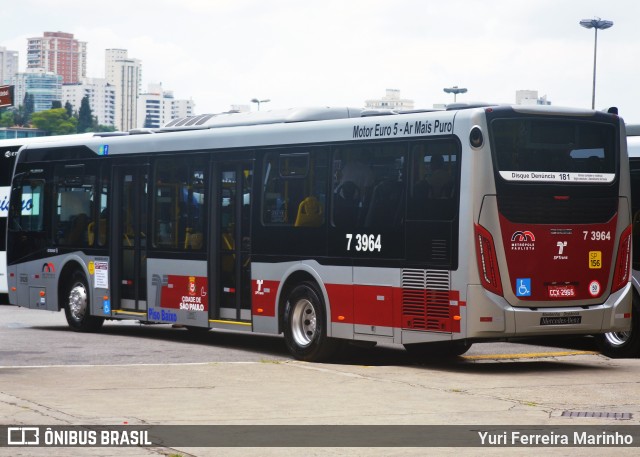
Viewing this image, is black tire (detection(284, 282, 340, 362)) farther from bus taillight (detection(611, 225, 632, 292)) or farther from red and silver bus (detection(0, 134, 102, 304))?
red and silver bus (detection(0, 134, 102, 304))

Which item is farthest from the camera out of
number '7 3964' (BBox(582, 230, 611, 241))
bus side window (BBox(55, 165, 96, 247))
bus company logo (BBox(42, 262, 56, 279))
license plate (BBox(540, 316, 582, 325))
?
bus company logo (BBox(42, 262, 56, 279))

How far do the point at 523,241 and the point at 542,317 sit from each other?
88 centimetres

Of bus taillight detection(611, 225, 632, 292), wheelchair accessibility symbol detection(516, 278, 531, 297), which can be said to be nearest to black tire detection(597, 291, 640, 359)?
bus taillight detection(611, 225, 632, 292)

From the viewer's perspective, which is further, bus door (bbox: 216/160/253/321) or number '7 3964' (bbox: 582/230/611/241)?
bus door (bbox: 216/160/253/321)

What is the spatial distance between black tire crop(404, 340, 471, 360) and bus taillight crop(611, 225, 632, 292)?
230 cm

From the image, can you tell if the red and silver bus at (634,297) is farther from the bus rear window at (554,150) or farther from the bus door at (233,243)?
the bus door at (233,243)

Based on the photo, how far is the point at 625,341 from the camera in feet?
58.3

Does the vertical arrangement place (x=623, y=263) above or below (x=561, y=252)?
below

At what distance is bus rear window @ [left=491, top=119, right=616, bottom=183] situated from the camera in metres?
15.1

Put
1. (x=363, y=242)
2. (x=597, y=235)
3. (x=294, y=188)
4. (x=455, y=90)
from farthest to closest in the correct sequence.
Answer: (x=455, y=90)
(x=294, y=188)
(x=363, y=242)
(x=597, y=235)

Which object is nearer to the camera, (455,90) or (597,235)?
(597,235)

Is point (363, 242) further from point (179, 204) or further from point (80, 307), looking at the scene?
point (80, 307)

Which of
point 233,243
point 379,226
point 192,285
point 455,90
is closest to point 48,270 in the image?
point 192,285

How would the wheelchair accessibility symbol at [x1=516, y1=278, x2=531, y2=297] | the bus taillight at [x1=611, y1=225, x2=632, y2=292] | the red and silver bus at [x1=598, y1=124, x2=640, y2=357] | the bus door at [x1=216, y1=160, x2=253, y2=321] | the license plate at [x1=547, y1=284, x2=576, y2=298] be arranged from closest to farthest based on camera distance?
the wheelchair accessibility symbol at [x1=516, y1=278, x2=531, y2=297], the license plate at [x1=547, y1=284, x2=576, y2=298], the bus taillight at [x1=611, y1=225, x2=632, y2=292], the red and silver bus at [x1=598, y1=124, x2=640, y2=357], the bus door at [x1=216, y1=160, x2=253, y2=321]
